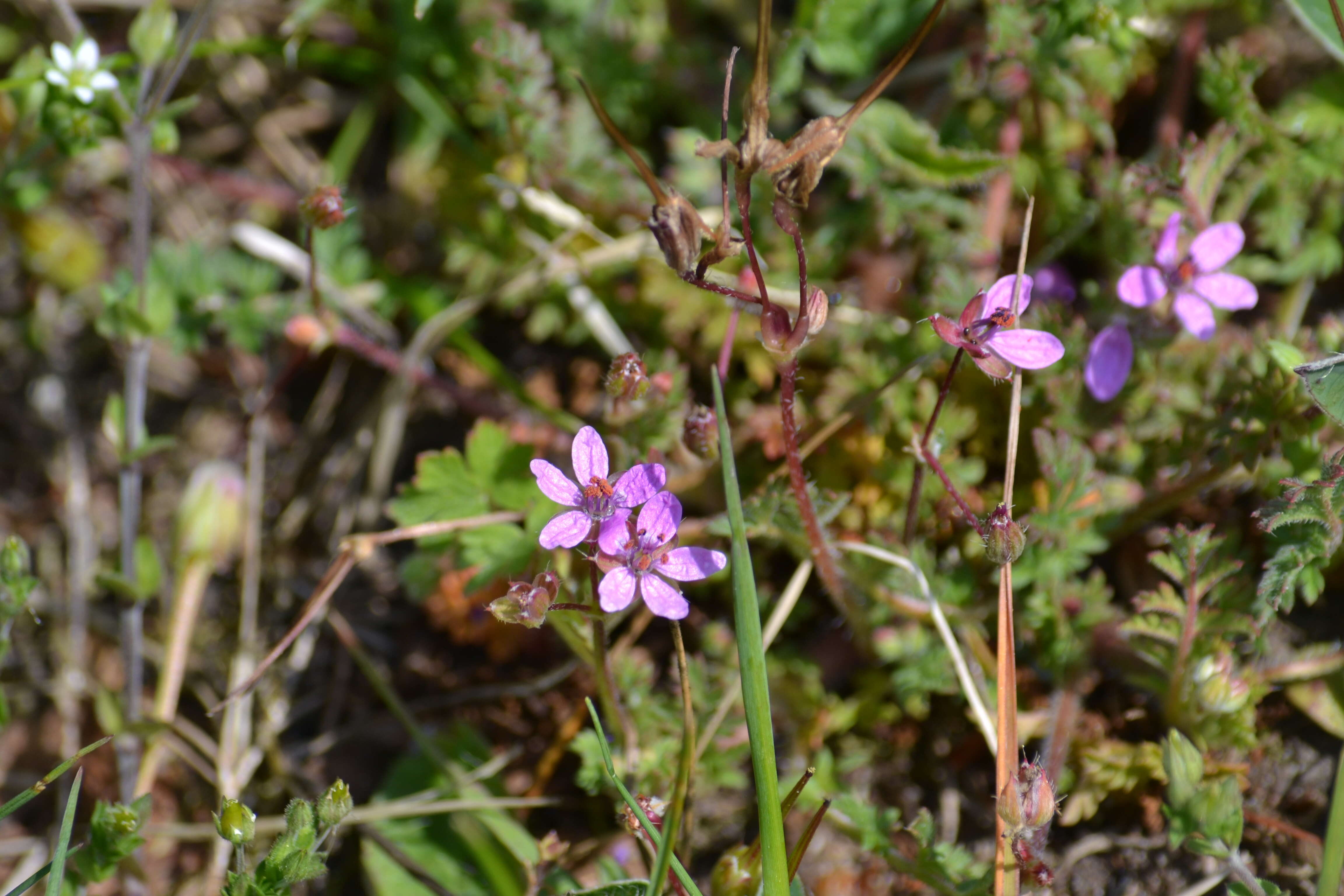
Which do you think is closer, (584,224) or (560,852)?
(560,852)

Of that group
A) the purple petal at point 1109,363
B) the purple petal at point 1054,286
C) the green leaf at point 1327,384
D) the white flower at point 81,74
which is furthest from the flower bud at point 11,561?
the green leaf at point 1327,384

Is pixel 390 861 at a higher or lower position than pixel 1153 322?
lower

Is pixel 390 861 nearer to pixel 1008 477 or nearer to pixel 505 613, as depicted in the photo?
pixel 505 613

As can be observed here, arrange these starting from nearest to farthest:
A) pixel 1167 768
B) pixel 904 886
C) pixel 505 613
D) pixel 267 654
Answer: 1. pixel 505 613
2. pixel 1167 768
3. pixel 904 886
4. pixel 267 654

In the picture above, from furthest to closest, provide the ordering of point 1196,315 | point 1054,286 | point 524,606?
point 1054,286 < point 1196,315 < point 524,606

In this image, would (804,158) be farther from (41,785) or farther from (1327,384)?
(41,785)

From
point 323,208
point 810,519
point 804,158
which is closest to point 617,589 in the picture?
point 810,519

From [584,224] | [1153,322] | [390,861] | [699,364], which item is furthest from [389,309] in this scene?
[1153,322]
